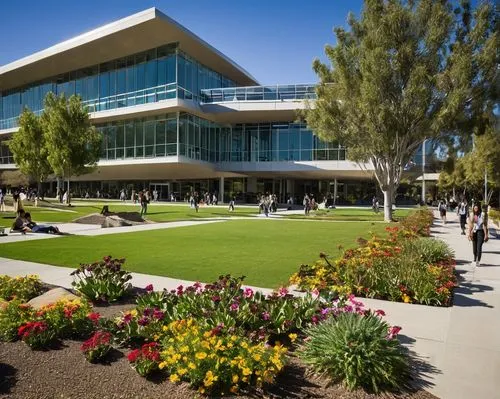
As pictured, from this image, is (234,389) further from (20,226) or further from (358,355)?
(20,226)

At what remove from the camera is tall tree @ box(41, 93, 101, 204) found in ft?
104

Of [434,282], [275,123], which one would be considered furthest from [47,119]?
[434,282]

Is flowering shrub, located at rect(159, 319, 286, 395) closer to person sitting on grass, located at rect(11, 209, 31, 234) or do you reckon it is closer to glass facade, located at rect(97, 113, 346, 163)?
person sitting on grass, located at rect(11, 209, 31, 234)

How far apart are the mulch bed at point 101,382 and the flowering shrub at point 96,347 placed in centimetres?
8

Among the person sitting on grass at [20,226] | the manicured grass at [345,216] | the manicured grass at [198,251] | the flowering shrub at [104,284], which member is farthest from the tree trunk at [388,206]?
the flowering shrub at [104,284]

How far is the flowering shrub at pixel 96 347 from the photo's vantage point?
4.32 meters

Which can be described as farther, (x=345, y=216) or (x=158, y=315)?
(x=345, y=216)

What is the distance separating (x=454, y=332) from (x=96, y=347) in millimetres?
4484

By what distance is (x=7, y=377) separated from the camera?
13.4ft

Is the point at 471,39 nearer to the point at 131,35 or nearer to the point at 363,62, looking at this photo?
the point at 363,62

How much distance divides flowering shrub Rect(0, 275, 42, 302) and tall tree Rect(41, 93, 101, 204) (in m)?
27.0

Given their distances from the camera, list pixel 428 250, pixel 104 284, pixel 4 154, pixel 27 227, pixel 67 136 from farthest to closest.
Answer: pixel 4 154
pixel 67 136
pixel 27 227
pixel 428 250
pixel 104 284

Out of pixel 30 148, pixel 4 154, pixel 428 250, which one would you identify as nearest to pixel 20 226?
pixel 428 250

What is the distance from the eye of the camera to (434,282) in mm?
7059
